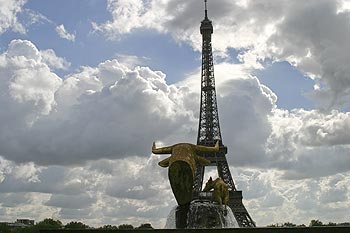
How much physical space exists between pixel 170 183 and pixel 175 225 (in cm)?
370

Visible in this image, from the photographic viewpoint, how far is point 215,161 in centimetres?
6569

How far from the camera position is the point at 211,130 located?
71.2 metres

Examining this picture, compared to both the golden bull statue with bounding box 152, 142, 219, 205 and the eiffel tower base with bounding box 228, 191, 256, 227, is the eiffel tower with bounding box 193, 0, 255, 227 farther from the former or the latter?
the golden bull statue with bounding box 152, 142, 219, 205

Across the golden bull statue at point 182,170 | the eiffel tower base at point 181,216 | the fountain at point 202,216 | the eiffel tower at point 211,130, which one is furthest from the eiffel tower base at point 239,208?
the golden bull statue at point 182,170

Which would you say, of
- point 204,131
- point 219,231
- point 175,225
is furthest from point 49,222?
point 219,231

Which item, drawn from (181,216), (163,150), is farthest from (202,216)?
(163,150)

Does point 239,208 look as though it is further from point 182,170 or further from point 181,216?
point 182,170

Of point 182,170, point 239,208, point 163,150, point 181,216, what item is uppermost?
point 239,208

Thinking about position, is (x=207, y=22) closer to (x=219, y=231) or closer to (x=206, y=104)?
(x=206, y=104)

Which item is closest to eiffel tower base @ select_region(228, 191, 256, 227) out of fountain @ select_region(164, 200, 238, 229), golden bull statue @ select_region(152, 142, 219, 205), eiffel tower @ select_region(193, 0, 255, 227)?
eiffel tower @ select_region(193, 0, 255, 227)

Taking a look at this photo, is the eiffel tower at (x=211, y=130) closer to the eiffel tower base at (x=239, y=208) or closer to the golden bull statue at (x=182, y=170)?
the eiffel tower base at (x=239, y=208)

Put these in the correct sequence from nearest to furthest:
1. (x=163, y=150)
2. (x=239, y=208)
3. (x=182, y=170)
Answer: (x=182, y=170)
(x=163, y=150)
(x=239, y=208)

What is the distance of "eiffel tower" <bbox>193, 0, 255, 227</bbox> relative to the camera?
6400 centimetres

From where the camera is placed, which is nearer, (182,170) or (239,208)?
(182,170)
